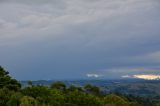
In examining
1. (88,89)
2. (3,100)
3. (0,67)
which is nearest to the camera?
(3,100)

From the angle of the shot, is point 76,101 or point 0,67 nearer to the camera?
point 76,101

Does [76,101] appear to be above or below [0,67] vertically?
below

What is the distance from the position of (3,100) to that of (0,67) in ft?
148

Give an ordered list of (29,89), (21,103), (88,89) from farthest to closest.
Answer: (88,89)
(29,89)
(21,103)

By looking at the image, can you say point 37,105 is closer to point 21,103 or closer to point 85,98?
point 21,103

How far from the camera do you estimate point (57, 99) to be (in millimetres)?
117062

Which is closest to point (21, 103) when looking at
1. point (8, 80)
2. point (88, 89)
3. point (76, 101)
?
point (76, 101)

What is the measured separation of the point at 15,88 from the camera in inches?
5212

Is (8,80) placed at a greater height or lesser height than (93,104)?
greater

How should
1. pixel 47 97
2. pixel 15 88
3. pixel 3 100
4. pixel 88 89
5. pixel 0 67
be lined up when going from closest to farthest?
pixel 3 100 < pixel 47 97 < pixel 15 88 < pixel 0 67 < pixel 88 89

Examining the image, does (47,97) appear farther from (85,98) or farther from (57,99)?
(85,98)

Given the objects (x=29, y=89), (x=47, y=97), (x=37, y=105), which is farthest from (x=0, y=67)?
(x=37, y=105)

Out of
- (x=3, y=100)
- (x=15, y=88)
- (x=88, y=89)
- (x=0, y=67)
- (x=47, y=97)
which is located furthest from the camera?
(x=88, y=89)

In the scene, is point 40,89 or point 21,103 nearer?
point 21,103
